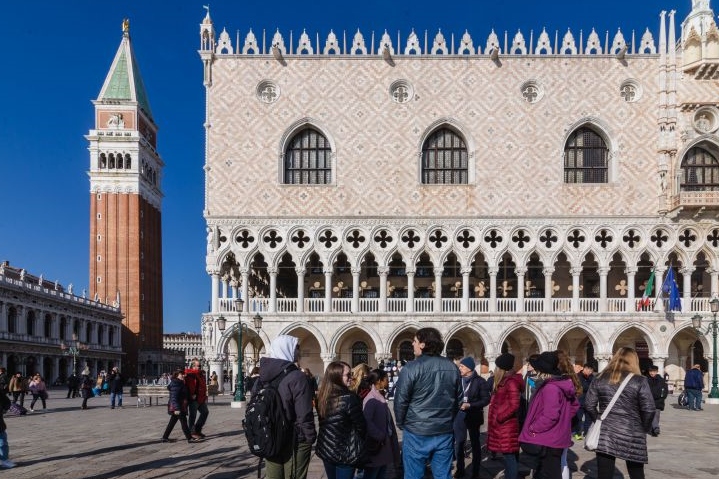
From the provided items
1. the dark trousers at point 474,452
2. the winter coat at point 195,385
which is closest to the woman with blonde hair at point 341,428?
the dark trousers at point 474,452

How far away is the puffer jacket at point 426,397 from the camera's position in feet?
21.8

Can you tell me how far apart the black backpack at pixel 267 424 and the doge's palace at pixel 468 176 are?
26590mm

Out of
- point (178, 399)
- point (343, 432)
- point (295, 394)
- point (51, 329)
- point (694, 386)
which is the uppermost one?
point (295, 394)

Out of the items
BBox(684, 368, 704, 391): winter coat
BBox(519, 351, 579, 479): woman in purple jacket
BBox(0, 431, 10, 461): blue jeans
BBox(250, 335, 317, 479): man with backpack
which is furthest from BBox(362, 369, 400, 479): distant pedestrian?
BBox(684, 368, 704, 391): winter coat

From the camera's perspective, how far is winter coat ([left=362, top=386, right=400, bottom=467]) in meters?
6.89

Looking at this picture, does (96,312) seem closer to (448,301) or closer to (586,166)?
(448,301)

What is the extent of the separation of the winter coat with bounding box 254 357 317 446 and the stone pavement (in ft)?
13.1

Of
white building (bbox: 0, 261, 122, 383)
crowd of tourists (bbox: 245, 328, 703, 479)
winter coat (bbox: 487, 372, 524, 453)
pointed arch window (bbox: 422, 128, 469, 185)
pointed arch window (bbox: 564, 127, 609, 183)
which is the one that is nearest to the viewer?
crowd of tourists (bbox: 245, 328, 703, 479)

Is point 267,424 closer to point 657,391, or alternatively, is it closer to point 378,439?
point 378,439

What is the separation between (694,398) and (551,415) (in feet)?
57.6

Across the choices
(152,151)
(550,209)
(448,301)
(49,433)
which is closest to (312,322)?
(448,301)

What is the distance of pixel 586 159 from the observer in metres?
33.7

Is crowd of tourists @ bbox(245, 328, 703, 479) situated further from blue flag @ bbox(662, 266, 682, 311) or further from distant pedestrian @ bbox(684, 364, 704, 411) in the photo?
blue flag @ bbox(662, 266, 682, 311)

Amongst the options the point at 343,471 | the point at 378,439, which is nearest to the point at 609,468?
the point at 378,439
